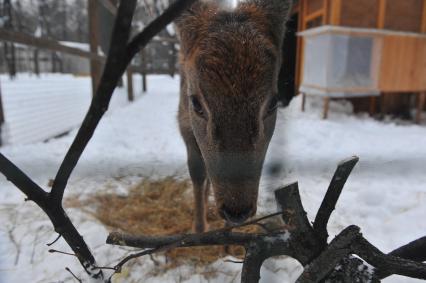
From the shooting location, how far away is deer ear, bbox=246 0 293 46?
145cm

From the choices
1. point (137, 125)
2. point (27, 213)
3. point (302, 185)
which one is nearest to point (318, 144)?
point (302, 185)

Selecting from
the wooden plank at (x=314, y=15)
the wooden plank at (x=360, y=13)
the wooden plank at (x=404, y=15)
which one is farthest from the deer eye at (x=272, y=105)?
the wooden plank at (x=404, y=15)

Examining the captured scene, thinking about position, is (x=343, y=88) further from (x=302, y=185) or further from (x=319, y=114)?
(x=302, y=185)

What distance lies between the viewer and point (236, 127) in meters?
1.12

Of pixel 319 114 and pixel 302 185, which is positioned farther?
pixel 319 114

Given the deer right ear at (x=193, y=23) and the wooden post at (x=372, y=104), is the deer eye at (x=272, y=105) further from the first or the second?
the wooden post at (x=372, y=104)

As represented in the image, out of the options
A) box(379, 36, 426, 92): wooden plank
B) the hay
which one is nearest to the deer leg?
the hay

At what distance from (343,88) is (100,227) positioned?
453 centimetres

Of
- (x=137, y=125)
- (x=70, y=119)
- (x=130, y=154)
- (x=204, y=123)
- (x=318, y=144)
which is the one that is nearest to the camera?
(x=204, y=123)

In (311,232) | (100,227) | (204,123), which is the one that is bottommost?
(100,227)

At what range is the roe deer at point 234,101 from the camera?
112 cm

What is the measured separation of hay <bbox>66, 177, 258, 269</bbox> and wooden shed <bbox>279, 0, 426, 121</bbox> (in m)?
3.12

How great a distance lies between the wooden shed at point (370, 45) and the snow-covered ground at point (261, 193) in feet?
4.15

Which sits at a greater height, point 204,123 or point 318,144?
point 204,123
